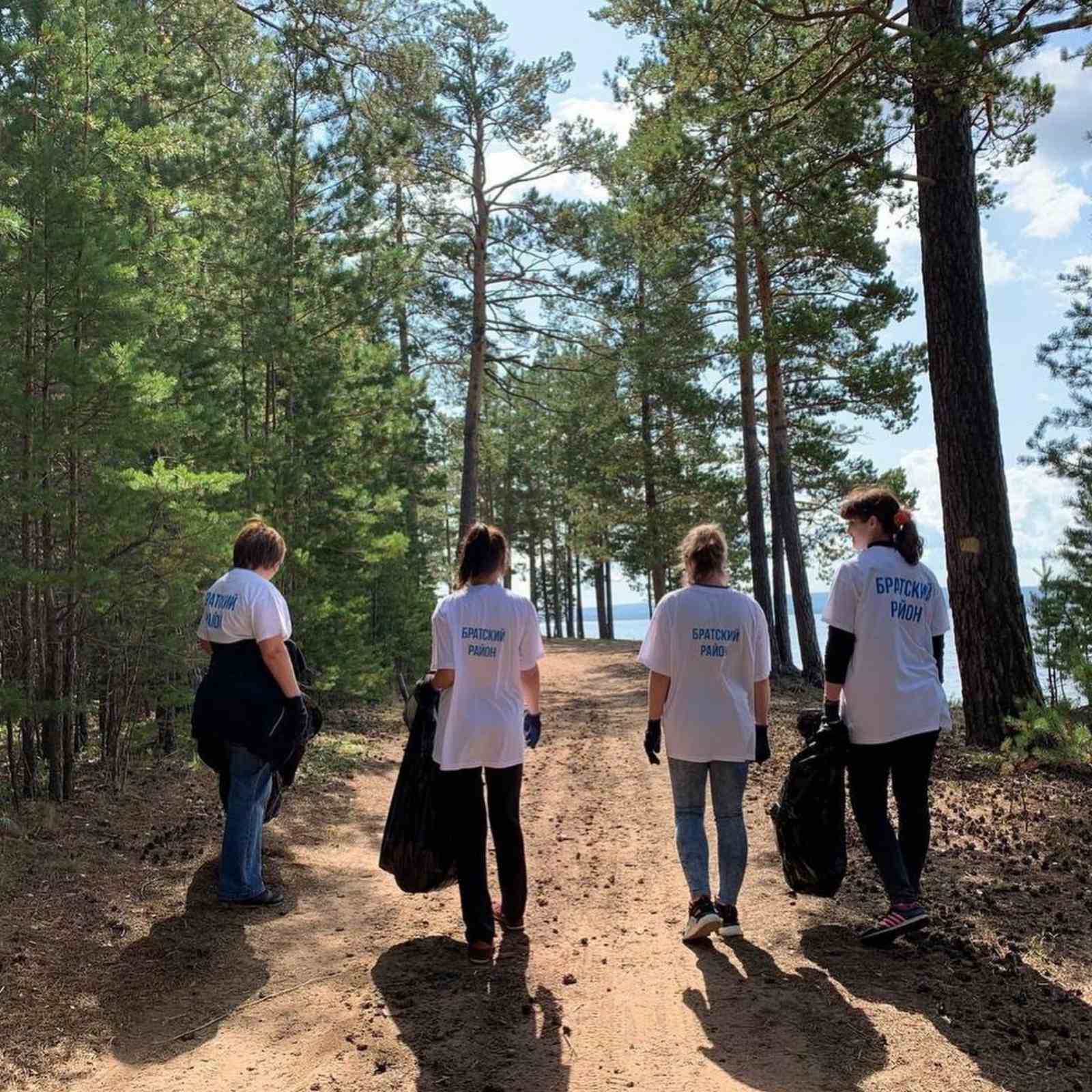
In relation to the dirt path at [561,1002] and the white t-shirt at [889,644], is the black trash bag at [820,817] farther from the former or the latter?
the dirt path at [561,1002]

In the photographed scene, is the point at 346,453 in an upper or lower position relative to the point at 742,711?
upper

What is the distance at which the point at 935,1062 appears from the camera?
351cm

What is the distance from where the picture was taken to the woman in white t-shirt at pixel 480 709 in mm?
4570

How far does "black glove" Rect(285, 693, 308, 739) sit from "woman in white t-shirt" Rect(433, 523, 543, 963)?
1.00m

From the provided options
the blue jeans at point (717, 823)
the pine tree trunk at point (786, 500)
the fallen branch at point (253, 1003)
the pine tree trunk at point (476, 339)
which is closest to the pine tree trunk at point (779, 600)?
the pine tree trunk at point (786, 500)

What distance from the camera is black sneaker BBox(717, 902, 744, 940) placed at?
15.8 ft

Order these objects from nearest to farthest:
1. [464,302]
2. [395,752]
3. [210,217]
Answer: [395,752], [210,217], [464,302]

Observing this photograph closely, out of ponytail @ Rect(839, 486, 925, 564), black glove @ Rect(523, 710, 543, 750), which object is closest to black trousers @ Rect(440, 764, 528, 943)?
black glove @ Rect(523, 710, 543, 750)

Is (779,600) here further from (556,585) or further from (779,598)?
(556,585)

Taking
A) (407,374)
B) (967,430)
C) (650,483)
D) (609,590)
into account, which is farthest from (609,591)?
(967,430)

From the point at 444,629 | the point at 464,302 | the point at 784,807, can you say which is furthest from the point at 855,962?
the point at 464,302

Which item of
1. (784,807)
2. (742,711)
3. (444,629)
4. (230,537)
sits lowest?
(784,807)

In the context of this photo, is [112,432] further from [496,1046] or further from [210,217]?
[210,217]

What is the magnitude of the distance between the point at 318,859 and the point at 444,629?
2.90 metres
